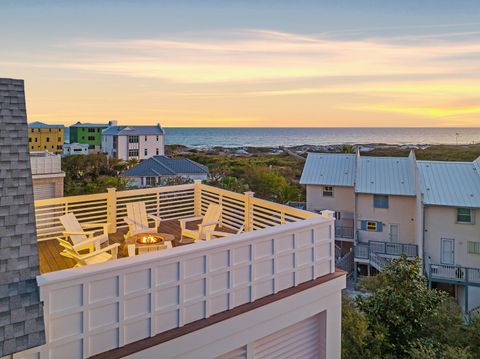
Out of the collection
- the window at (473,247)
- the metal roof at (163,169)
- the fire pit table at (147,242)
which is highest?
the metal roof at (163,169)

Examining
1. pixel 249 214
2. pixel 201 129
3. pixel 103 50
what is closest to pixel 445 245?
pixel 249 214

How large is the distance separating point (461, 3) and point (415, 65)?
3479 mm

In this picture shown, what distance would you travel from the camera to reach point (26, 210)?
308 centimetres

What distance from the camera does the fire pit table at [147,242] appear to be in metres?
6.49

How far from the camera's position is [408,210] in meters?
18.9

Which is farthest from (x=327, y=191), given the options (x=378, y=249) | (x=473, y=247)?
(x=473, y=247)

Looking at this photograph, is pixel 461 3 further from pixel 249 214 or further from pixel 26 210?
pixel 26 210

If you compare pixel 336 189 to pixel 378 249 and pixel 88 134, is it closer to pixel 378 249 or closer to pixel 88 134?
pixel 378 249

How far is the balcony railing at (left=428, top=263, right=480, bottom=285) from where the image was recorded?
53.9ft

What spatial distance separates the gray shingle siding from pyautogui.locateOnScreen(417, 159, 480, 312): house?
18.0 m

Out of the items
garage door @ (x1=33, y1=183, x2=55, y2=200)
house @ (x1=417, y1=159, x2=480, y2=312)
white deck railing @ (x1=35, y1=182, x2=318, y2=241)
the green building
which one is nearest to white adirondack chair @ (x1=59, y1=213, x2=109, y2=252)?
white deck railing @ (x1=35, y1=182, x2=318, y2=241)

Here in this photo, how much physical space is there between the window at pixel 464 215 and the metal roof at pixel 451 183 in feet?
1.15

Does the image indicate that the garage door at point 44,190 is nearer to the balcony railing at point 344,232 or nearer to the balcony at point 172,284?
the balcony at point 172,284

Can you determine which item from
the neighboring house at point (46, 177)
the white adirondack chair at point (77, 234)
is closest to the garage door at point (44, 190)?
the neighboring house at point (46, 177)
